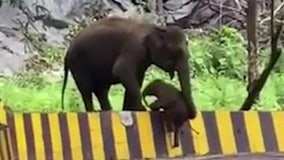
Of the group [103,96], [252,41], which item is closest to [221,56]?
[252,41]

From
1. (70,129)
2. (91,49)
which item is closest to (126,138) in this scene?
(70,129)

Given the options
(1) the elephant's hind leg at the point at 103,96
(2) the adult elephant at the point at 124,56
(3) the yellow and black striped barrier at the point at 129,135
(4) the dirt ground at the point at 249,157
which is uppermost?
(2) the adult elephant at the point at 124,56

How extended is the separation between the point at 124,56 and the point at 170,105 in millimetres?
560

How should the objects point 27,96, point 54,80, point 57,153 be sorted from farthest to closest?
point 54,80, point 27,96, point 57,153

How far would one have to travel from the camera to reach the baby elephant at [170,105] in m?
5.52

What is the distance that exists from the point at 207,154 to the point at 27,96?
11.5 feet

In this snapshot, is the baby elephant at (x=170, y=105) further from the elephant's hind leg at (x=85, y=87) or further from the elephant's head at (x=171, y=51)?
the elephant's hind leg at (x=85, y=87)

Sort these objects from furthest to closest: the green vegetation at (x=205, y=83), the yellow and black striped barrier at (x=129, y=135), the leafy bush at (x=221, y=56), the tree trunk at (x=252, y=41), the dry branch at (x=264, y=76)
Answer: the leafy bush at (x=221, y=56) < the green vegetation at (x=205, y=83) < the tree trunk at (x=252, y=41) < the dry branch at (x=264, y=76) < the yellow and black striped barrier at (x=129, y=135)

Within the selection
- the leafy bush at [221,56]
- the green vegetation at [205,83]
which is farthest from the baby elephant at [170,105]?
the leafy bush at [221,56]

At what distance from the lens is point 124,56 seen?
239 inches

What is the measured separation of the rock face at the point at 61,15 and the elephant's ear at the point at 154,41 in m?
4.83

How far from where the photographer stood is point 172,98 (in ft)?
18.7

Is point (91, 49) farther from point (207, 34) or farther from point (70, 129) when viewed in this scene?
point (207, 34)

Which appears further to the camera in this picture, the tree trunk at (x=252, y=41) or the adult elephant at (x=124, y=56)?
the tree trunk at (x=252, y=41)
